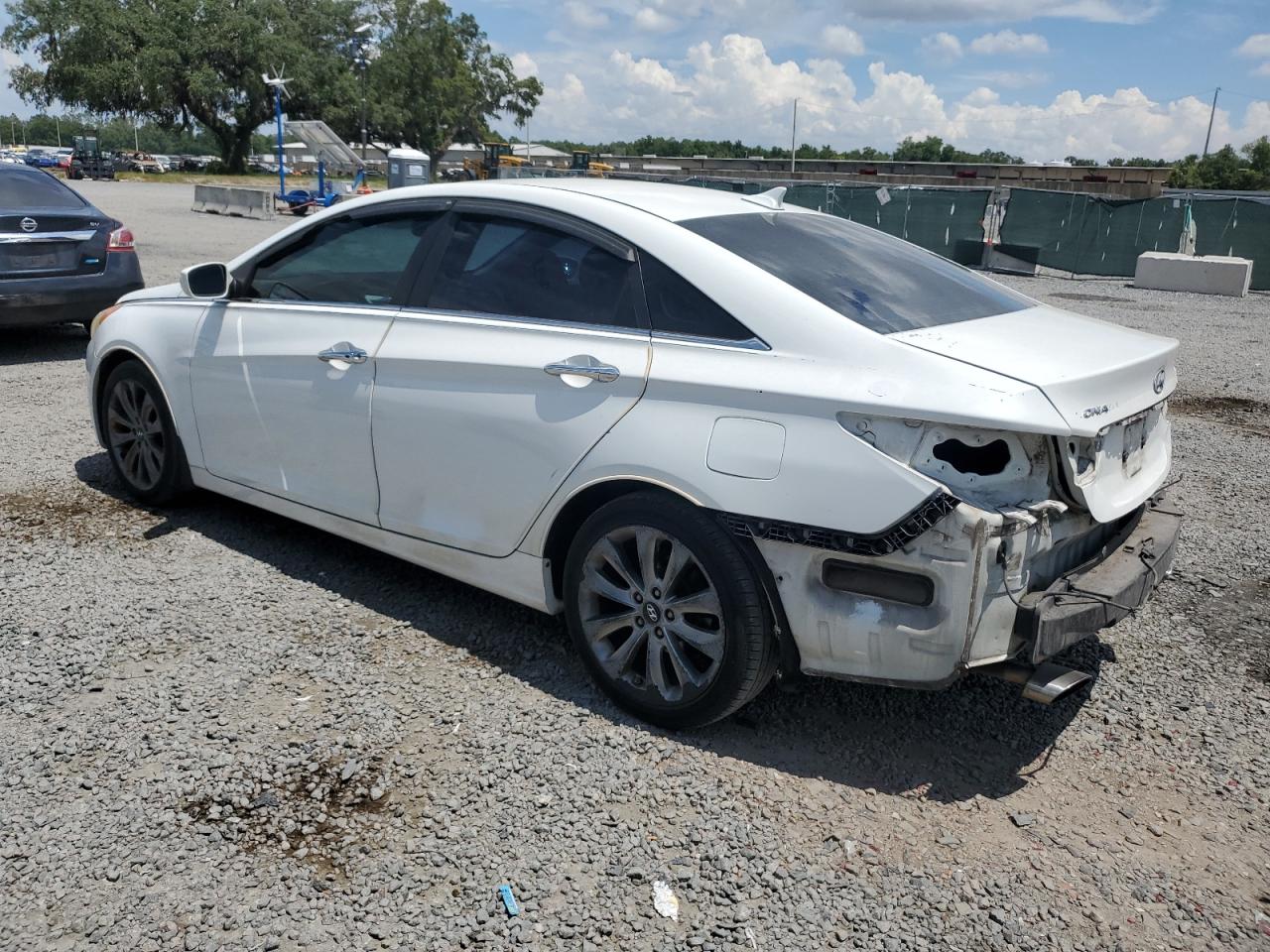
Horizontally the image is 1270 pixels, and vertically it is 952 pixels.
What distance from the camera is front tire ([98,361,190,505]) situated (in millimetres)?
5180

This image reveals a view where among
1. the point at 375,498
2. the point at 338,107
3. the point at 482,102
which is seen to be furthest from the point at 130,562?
the point at 482,102

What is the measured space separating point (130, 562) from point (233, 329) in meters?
1.17

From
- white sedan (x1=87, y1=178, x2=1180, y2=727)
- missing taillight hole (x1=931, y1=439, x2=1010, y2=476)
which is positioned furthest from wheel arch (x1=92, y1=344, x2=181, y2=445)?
missing taillight hole (x1=931, y1=439, x2=1010, y2=476)

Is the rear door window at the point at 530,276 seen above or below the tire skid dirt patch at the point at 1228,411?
above

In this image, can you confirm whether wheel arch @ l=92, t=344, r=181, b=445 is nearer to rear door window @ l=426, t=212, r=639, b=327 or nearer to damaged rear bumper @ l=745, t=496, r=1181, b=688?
rear door window @ l=426, t=212, r=639, b=327

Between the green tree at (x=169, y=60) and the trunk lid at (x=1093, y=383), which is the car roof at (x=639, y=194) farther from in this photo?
the green tree at (x=169, y=60)

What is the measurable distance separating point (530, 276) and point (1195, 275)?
1886 cm

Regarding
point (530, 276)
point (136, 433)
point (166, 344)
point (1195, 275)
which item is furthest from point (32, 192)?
point (1195, 275)

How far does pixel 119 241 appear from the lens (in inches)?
362

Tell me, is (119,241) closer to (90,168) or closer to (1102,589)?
(1102,589)

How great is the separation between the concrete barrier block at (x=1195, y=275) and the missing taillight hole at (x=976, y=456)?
1858 cm

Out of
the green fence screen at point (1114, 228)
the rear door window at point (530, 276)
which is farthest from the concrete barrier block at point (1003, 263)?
the rear door window at point (530, 276)

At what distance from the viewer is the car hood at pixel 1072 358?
2.97 m

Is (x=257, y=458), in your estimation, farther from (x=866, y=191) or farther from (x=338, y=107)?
(x=338, y=107)
